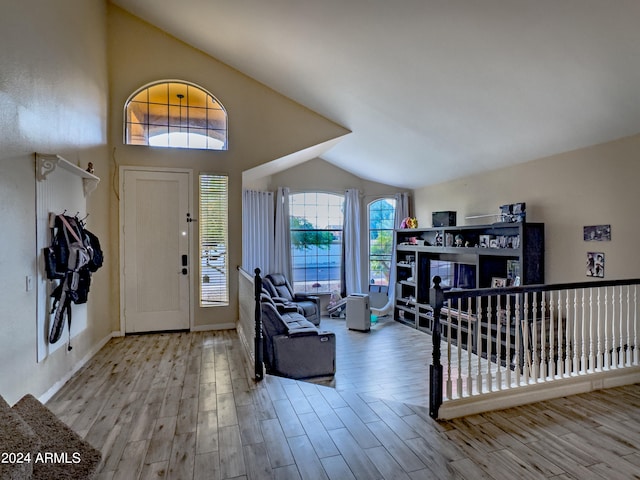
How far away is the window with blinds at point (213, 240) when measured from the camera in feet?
16.9

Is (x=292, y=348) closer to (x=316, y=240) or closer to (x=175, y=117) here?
(x=175, y=117)

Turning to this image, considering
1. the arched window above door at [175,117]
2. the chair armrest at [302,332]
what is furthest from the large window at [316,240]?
the chair armrest at [302,332]

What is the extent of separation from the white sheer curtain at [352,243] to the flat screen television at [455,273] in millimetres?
1678

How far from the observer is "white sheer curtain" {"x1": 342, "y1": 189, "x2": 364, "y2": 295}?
25.5 ft

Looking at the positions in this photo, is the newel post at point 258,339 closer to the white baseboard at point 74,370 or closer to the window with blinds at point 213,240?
the white baseboard at point 74,370

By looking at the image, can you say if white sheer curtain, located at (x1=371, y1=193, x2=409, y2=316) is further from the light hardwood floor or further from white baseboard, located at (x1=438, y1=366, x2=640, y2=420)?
white baseboard, located at (x1=438, y1=366, x2=640, y2=420)

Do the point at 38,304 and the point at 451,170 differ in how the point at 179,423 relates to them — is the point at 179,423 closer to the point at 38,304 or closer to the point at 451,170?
the point at 38,304

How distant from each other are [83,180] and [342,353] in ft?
13.1

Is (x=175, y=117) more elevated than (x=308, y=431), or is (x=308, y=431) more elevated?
(x=175, y=117)

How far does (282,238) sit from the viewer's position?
7289 mm

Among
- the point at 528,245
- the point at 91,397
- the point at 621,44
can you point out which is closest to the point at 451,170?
the point at 528,245

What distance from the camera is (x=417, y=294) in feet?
21.9

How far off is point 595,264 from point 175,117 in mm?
5728

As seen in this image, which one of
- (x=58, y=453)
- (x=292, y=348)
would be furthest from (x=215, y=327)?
(x=58, y=453)
